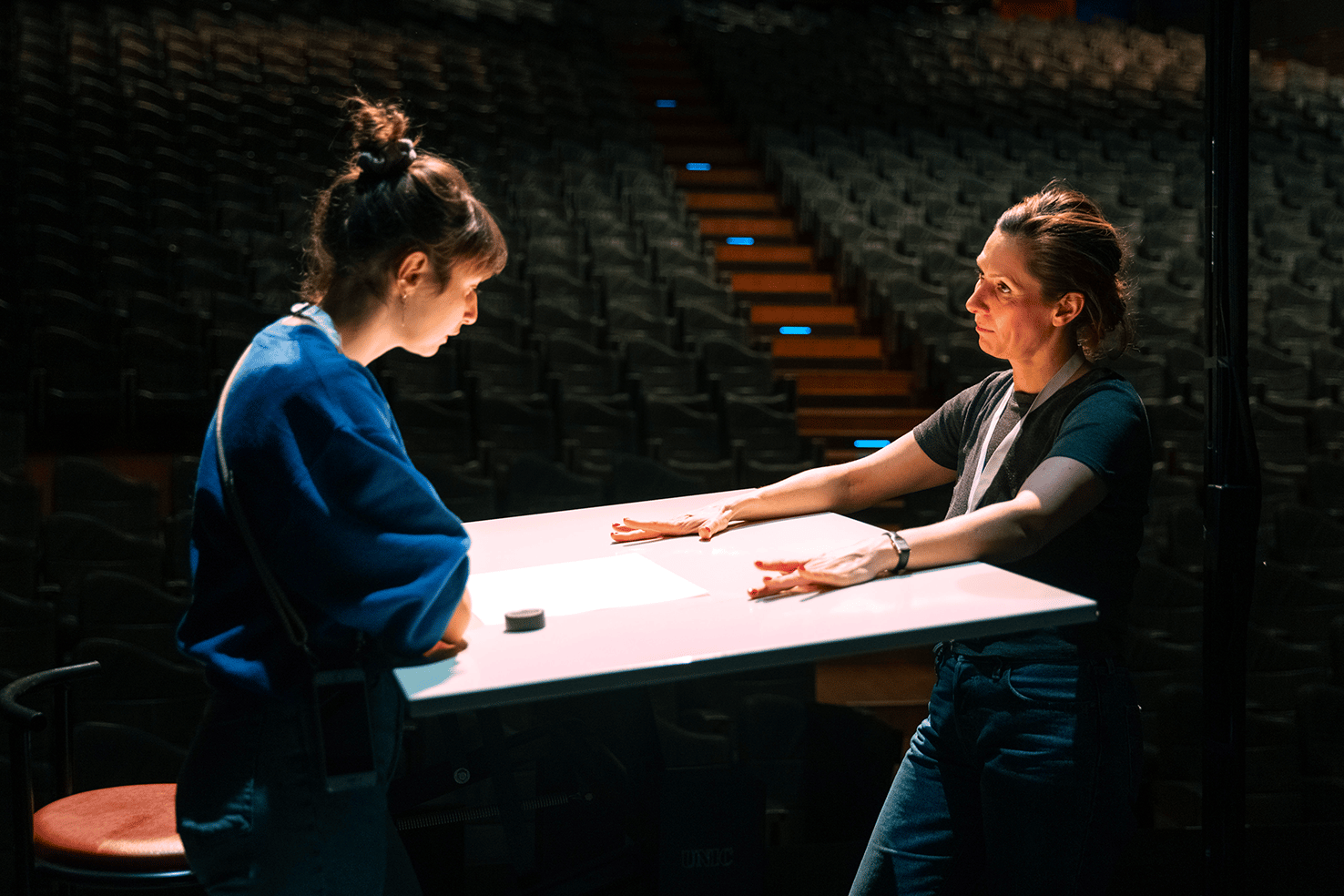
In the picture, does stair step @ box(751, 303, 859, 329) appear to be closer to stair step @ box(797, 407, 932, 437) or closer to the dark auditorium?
the dark auditorium

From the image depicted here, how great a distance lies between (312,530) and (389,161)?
0.27 m

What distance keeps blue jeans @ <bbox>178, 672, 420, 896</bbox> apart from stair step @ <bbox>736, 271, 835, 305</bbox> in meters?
4.20

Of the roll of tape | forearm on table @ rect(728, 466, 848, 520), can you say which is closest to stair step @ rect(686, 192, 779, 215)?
forearm on table @ rect(728, 466, 848, 520)

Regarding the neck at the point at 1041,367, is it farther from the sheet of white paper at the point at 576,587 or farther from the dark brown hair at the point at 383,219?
the dark brown hair at the point at 383,219

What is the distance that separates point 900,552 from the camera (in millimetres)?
875

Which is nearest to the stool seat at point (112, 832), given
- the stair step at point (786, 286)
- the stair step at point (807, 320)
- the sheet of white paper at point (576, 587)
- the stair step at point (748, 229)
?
the sheet of white paper at point (576, 587)

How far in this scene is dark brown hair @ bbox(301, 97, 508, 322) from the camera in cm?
73

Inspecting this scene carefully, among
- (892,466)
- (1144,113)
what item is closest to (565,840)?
(892,466)

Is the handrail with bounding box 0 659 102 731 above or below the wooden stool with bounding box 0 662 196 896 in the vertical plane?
above

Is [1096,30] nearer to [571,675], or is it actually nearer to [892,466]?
[892,466]

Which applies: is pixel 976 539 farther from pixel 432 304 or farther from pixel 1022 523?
pixel 432 304

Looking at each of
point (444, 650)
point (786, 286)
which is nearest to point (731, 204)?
point (786, 286)

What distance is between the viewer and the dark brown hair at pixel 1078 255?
925 mm

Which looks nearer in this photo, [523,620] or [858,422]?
[523,620]
